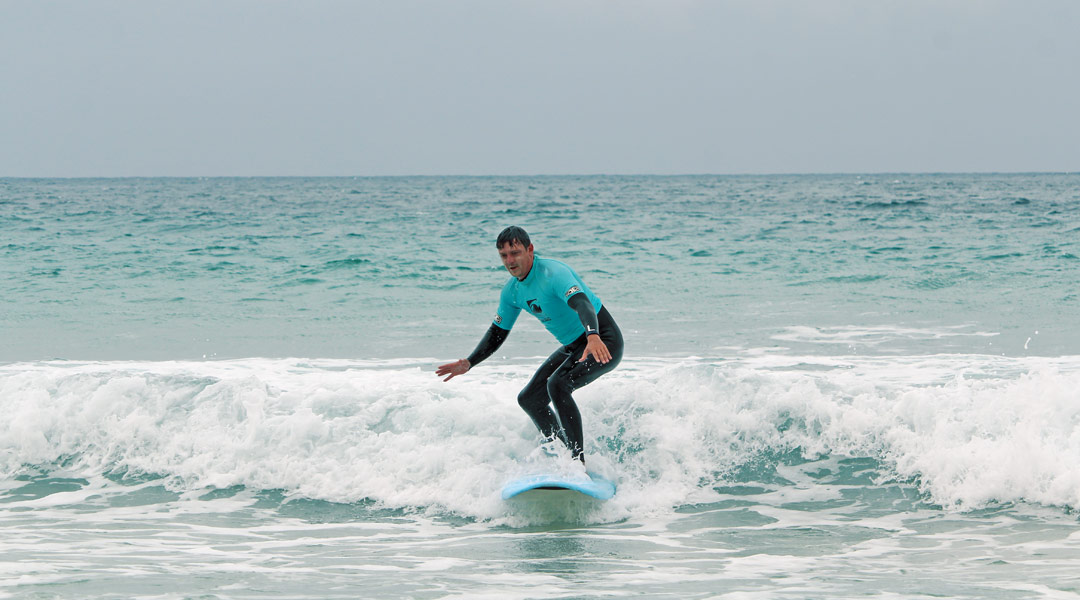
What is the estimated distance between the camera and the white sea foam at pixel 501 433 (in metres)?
6.61

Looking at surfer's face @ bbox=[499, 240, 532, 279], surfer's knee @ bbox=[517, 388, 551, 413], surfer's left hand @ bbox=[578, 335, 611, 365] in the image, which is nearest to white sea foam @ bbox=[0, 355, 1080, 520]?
surfer's knee @ bbox=[517, 388, 551, 413]

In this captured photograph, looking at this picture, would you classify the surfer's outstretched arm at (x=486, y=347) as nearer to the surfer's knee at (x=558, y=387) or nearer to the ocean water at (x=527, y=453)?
the surfer's knee at (x=558, y=387)

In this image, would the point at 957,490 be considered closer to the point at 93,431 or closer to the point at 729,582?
the point at 729,582

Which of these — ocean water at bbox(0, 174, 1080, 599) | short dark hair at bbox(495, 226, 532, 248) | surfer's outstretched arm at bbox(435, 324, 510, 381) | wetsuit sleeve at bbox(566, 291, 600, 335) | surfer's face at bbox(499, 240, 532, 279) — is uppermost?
short dark hair at bbox(495, 226, 532, 248)

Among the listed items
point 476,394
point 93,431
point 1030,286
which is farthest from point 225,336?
point 1030,286

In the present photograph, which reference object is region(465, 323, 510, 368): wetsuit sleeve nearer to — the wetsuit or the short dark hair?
the wetsuit

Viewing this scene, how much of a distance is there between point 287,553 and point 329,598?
1.01 metres

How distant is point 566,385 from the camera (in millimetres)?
5895

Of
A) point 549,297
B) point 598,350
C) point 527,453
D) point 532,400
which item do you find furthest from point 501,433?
point 598,350

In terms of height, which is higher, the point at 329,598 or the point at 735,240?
the point at 735,240

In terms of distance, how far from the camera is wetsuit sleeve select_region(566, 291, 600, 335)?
551 cm

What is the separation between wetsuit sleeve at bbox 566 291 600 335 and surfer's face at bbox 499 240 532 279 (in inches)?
13.5

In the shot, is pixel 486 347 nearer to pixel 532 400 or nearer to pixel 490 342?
pixel 490 342

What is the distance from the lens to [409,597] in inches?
181
